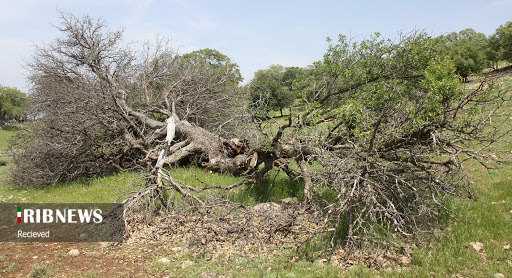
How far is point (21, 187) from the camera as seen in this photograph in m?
9.08

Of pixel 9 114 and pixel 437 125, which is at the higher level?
pixel 9 114

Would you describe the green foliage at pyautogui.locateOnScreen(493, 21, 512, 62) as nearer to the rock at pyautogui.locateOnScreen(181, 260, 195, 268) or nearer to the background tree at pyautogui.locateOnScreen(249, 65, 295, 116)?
the background tree at pyautogui.locateOnScreen(249, 65, 295, 116)

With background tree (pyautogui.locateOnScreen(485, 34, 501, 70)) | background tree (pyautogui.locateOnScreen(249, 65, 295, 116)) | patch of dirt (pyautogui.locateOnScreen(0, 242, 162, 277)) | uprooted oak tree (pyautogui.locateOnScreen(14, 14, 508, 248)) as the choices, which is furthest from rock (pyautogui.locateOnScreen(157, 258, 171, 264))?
background tree (pyautogui.locateOnScreen(485, 34, 501, 70))

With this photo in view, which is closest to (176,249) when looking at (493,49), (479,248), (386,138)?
(386,138)

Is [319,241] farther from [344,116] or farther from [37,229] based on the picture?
[37,229]

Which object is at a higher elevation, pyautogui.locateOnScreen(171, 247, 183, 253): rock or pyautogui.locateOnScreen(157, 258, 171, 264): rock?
pyautogui.locateOnScreen(171, 247, 183, 253): rock

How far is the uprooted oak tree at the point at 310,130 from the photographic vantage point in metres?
4.75

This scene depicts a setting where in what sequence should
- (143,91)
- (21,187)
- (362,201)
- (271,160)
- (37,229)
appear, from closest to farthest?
1. (362,201)
2. (37,229)
3. (271,160)
4. (21,187)
5. (143,91)

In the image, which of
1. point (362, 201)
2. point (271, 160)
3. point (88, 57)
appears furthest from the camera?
point (88, 57)

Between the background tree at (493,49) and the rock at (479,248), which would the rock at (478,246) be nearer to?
the rock at (479,248)

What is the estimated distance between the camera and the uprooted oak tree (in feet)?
15.6

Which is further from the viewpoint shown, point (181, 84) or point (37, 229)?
point (181, 84)

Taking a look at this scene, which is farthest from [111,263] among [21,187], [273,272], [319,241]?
[21,187]

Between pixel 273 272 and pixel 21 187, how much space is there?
850 centimetres
